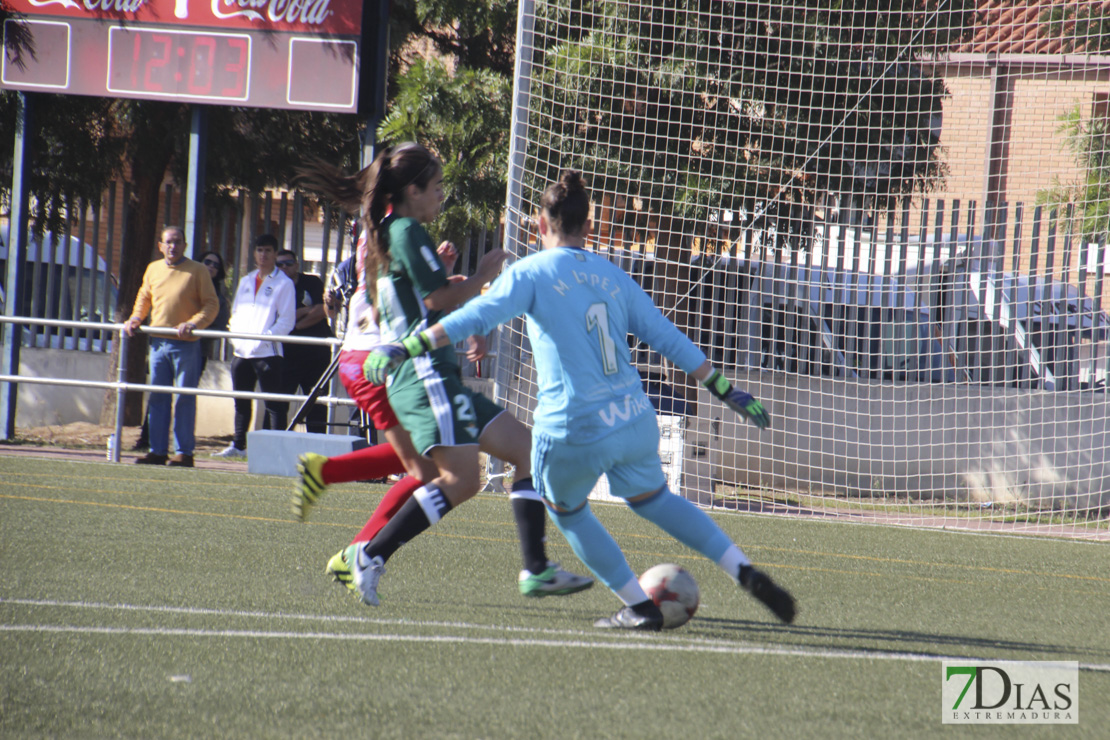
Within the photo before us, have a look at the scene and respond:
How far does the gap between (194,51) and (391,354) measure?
26.8 feet

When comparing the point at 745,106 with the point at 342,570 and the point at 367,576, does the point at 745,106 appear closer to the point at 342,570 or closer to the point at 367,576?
the point at 342,570

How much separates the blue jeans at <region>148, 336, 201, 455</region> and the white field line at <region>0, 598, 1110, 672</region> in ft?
17.8

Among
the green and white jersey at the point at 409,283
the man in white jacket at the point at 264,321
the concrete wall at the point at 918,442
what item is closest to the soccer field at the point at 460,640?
the green and white jersey at the point at 409,283

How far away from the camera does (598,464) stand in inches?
141

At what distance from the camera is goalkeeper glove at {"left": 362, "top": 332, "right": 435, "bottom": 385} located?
348 centimetres

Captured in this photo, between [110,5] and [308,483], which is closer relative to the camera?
[308,483]

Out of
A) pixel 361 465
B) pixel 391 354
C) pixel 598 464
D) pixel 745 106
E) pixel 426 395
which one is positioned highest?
pixel 745 106

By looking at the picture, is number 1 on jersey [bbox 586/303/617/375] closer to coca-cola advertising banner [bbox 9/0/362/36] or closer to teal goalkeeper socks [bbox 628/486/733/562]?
teal goalkeeper socks [bbox 628/486/733/562]

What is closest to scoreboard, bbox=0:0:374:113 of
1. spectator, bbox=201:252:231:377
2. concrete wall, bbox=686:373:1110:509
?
spectator, bbox=201:252:231:377

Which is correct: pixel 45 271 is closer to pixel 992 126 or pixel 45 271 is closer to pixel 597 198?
pixel 597 198

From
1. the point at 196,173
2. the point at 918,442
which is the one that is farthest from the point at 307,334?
the point at 918,442

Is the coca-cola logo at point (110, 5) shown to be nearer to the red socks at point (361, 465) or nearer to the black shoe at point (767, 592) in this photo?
the red socks at point (361, 465)

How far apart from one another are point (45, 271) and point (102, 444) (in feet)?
10.8

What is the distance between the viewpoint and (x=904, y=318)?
29.8 ft
